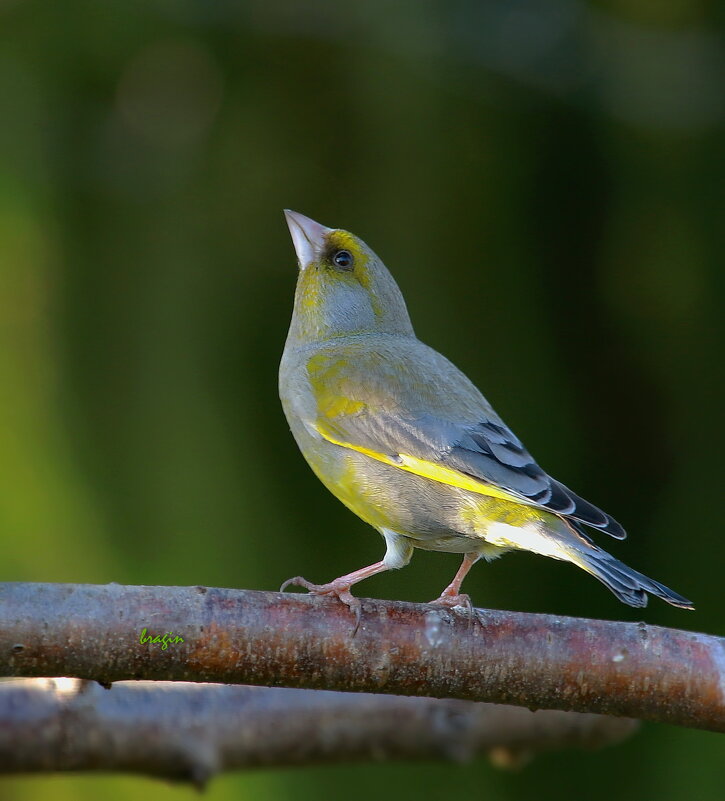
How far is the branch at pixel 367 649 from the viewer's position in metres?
1.83

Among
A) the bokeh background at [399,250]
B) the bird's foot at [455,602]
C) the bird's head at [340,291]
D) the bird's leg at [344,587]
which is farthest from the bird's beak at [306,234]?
the bird's foot at [455,602]

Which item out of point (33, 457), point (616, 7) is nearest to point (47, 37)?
point (33, 457)

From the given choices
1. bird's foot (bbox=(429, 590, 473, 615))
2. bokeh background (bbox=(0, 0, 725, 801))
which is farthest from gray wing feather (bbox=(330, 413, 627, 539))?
bokeh background (bbox=(0, 0, 725, 801))

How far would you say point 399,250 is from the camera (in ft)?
10.9

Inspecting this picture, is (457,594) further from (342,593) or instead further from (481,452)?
(342,593)

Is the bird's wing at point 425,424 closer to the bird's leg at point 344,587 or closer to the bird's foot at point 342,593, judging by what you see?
the bird's leg at point 344,587

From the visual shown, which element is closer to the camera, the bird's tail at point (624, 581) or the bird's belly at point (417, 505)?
the bird's tail at point (624, 581)

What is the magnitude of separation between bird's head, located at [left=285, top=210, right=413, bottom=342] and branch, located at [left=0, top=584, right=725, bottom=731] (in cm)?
115

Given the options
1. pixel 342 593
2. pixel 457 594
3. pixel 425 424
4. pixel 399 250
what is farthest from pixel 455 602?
pixel 399 250

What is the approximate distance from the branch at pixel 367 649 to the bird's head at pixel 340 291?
1.15 metres

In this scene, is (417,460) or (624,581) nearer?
(624,581)

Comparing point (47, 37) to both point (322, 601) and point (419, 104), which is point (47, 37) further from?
point (322, 601)

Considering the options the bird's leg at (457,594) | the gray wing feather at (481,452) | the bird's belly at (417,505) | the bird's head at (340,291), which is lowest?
the bird's leg at (457,594)

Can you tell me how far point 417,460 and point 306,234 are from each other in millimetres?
808
